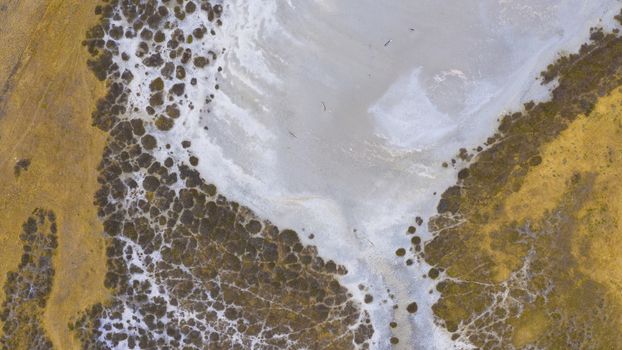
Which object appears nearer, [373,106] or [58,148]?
[373,106]

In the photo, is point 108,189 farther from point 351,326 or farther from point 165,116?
point 351,326

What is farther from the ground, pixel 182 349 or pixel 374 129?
pixel 374 129

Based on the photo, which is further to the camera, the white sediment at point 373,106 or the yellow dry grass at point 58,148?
the yellow dry grass at point 58,148

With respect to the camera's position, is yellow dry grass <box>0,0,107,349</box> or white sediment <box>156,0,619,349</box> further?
yellow dry grass <box>0,0,107,349</box>

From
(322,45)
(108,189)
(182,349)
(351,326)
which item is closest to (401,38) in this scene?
(322,45)

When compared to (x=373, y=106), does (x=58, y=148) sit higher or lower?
lower

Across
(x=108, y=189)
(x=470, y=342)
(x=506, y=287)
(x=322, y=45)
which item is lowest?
(x=470, y=342)

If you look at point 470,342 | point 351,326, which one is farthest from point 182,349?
point 470,342
